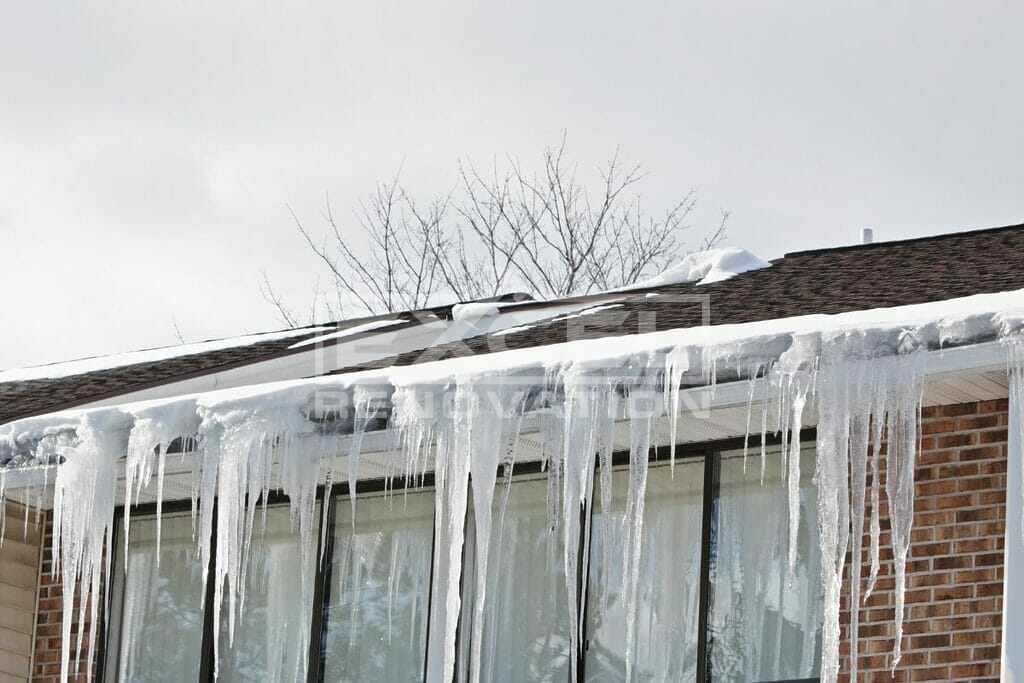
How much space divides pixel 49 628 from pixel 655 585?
387 centimetres

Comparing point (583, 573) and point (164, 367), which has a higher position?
point (164, 367)

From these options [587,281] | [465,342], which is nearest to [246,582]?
[465,342]

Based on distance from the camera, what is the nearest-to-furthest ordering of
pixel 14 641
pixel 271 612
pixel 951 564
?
pixel 951 564 → pixel 271 612 → pixel 14 641

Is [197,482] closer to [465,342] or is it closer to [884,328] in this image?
[465,342]

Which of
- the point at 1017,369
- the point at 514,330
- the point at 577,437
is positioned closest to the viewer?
the point at 1017,369

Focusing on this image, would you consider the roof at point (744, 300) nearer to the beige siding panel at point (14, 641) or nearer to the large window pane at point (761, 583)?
the large window pane at point (761, 583)

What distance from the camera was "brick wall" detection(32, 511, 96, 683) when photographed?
30.2 feet

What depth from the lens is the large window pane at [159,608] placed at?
9.00 metres

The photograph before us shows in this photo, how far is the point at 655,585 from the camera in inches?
302

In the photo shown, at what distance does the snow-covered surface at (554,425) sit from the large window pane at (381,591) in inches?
7.3

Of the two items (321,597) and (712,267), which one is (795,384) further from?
(712,267)

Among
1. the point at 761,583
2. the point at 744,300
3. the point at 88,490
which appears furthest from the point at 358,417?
the point at 744,300

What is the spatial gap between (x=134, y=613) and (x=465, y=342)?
8.49 feet

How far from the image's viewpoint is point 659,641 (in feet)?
24.8
